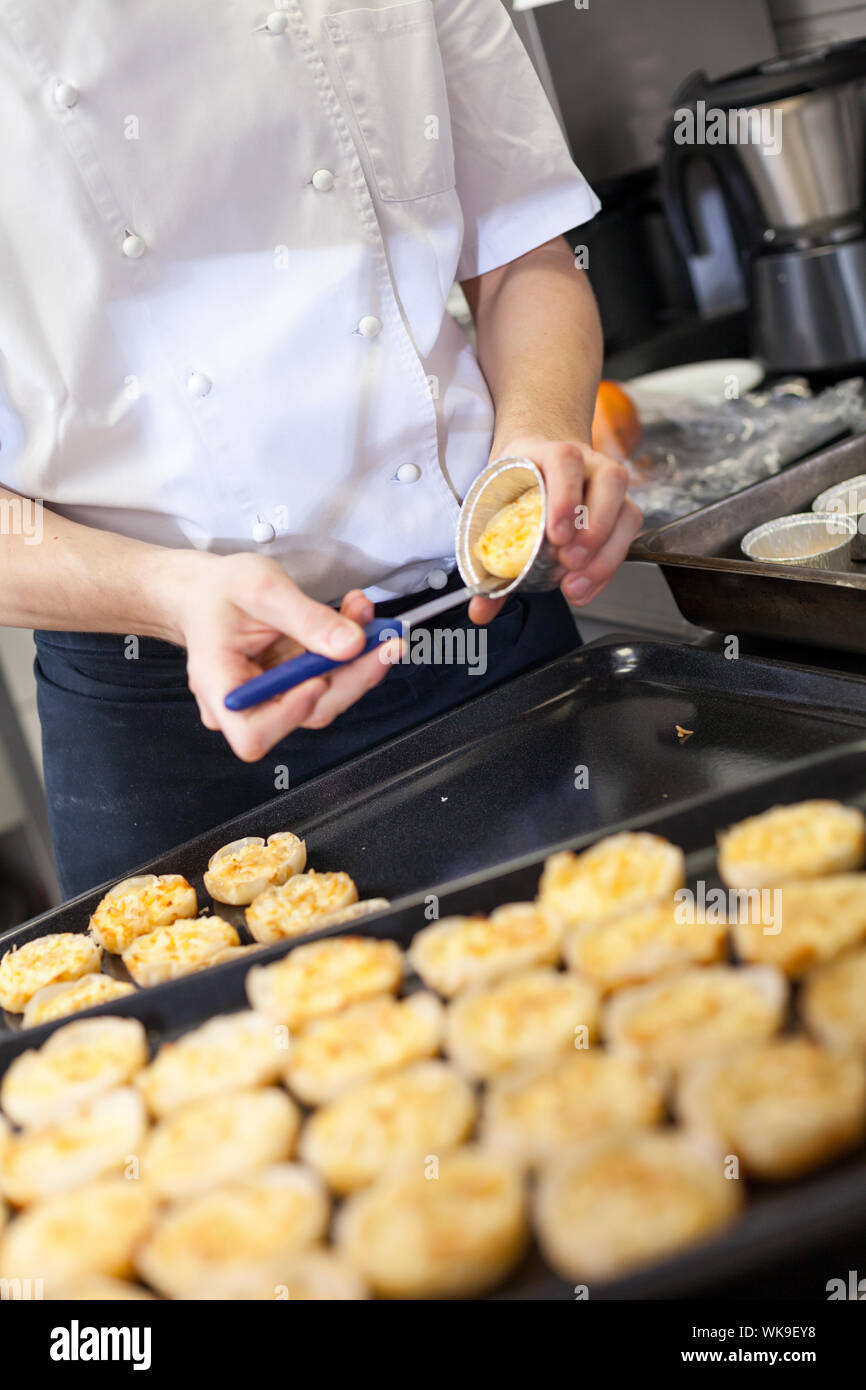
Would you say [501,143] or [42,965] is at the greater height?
[501,143]

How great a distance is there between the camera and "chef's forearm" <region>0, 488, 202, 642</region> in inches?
46.3

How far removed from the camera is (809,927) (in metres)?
0.83

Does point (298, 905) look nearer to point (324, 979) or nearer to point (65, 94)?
point (324, 979)

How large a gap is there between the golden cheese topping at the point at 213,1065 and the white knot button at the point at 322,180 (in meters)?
0.88

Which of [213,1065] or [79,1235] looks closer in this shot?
[79,1235]

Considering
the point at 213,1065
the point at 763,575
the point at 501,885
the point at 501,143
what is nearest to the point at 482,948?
the point at 501,885

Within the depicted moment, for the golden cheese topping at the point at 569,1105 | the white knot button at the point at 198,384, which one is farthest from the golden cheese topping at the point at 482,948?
the white knot button at the point at 198,384

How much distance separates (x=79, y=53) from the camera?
3.82ft

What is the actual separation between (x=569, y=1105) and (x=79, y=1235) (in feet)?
1.06

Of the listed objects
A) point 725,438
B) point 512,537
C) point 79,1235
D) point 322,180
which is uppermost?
point 322,180

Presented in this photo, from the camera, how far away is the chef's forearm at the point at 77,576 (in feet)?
3.86

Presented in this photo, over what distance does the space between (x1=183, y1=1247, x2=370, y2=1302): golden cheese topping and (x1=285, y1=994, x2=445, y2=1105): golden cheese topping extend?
0.14m
